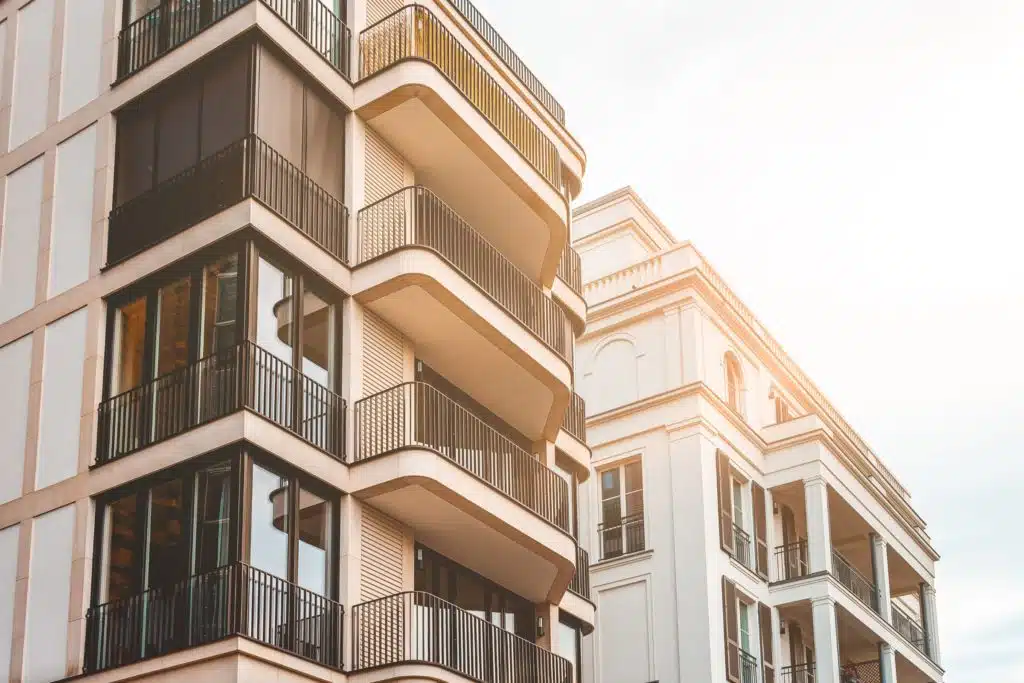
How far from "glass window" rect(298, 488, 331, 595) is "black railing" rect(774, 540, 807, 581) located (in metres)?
22.7

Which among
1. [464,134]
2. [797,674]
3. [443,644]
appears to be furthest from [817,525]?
[443,644]

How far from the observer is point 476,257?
30.1 m

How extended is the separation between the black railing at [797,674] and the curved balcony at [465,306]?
618 inches

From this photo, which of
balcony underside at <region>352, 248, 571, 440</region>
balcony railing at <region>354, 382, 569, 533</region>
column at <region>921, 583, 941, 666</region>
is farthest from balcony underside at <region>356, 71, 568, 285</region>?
column at <region>921, 583, 941, 666</region>

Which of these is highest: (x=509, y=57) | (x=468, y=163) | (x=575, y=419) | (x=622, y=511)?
(x=509, y=57)

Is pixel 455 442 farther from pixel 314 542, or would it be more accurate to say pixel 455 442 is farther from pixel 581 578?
pixel 581 578

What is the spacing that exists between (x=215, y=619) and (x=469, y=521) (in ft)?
20.6

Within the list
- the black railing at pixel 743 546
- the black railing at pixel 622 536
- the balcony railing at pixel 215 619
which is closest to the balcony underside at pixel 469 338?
the balcony railing at pixel 215 619

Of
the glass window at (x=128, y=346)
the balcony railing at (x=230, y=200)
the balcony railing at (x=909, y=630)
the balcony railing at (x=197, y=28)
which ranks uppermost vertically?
the balcony railing at (x=197, y=28)

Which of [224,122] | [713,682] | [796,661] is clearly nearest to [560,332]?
[224,122]

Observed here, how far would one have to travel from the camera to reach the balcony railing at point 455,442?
26156 mm

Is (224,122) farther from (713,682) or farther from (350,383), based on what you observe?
(713,682)

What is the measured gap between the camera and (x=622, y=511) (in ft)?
143

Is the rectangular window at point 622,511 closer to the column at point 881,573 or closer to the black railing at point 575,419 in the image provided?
the black railing at point 575,419
